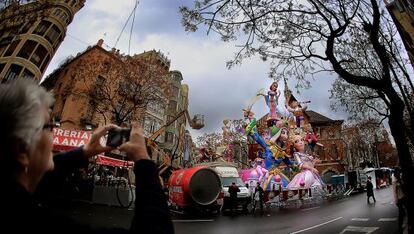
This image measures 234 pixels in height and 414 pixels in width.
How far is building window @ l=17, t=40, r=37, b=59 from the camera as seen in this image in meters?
24.4

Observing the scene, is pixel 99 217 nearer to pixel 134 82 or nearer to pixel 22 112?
pixel 22 112

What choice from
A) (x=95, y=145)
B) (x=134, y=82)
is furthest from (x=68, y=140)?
(x=95, y=145)

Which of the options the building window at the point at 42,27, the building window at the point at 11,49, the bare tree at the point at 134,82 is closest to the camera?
the bare tree at the point at 134,82

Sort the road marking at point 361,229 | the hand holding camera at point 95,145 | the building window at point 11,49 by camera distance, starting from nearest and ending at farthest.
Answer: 1. the hand holding camera at point 95,145
2. the road marking at point 361,229
3. the building window at point 11,49

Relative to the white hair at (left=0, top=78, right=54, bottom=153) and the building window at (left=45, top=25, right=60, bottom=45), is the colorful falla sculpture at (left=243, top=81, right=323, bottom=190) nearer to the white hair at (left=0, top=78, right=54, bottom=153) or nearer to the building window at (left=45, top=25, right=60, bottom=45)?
the white hair at (left=0, top=78, right=54, bottom=153)

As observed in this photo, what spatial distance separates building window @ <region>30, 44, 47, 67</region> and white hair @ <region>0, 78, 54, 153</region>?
30007mm

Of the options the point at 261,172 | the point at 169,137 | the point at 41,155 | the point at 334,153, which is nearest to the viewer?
the point at 41,155

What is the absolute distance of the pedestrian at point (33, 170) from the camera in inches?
35.7

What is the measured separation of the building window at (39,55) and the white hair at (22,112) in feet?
98.4

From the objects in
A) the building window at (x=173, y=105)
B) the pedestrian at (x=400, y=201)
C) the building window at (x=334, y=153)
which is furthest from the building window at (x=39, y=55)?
the building window at (x=334, y=153)

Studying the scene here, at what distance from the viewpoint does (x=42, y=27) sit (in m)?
26.0

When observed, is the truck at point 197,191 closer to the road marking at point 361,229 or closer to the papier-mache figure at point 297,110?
the road marking at point 361,229

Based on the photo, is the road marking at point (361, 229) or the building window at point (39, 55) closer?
the road marking at point (361, 229)

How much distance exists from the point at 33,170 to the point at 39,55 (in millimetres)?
30904
